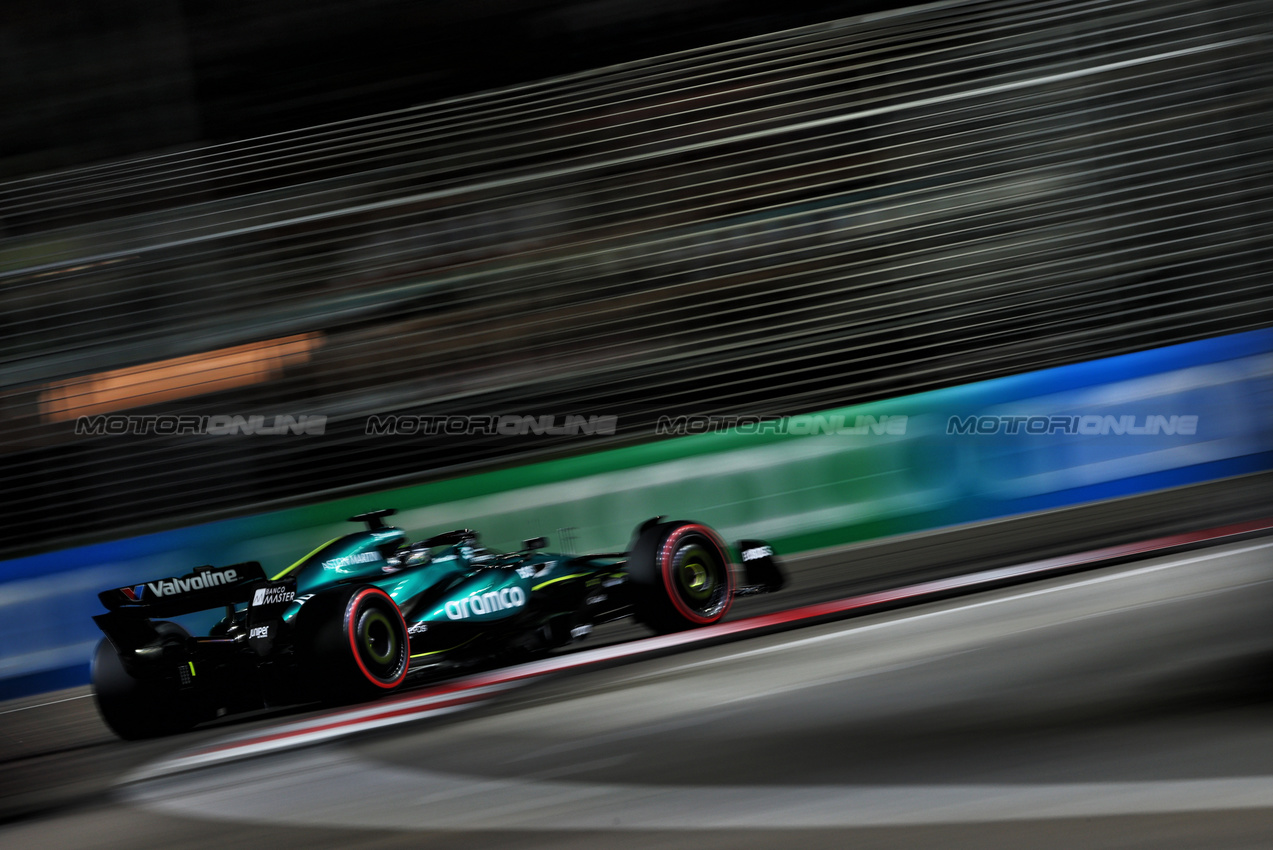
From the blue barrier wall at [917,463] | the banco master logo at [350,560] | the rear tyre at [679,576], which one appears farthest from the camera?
the blue barrier wall at [917,463]

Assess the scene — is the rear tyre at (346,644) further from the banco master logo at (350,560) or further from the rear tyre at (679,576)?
the rear tyre at (679,576)

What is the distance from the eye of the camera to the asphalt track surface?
7.59 feet

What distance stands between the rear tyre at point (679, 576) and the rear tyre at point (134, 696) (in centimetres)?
171

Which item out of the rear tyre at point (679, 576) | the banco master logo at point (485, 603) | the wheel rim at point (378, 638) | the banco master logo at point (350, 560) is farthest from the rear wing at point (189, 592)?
the rear tyre at point (679, 576)

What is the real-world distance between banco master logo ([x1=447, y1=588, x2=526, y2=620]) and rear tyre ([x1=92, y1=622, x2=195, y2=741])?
3.13ft

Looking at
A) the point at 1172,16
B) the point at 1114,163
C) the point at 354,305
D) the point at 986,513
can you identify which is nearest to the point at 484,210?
the point at 354,305

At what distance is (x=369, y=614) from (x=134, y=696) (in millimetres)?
928

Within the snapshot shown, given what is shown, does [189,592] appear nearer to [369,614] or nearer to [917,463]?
[369,614]

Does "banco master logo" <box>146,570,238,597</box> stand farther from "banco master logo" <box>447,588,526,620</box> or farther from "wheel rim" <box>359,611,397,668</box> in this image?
"banco master logo" <box>447,588,526,620</box>

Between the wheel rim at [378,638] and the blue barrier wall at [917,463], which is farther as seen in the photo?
the blue barrier wall at [917,463]

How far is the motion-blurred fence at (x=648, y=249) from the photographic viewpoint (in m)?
7.26

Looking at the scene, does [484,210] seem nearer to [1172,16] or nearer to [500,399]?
[500,399]

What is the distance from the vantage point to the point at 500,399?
7.43 meters

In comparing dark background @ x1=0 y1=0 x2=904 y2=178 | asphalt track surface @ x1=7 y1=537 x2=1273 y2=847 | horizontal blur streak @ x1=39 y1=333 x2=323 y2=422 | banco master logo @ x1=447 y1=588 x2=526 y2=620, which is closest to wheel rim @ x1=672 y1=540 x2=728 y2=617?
asphalt track surface @ x1=7 y1=537 x2=1273 y2=847
